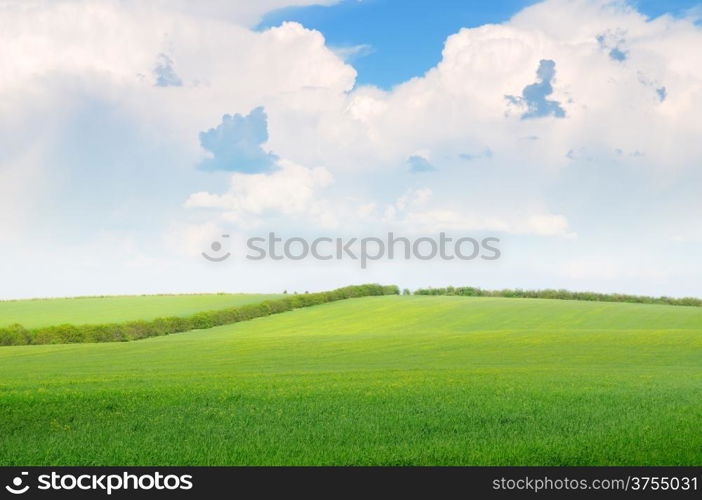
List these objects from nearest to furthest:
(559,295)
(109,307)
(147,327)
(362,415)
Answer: (362,415) → (147,327) → (109,307) → (559,295)

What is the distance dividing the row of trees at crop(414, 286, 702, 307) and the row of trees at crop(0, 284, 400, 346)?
2130 centimetres

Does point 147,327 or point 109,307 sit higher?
point 109,307

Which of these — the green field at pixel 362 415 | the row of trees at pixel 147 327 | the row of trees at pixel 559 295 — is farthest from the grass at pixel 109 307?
the green field at pixel 362 415

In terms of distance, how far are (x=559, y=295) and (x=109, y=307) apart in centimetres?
5618

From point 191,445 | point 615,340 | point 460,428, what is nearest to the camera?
point 191,445

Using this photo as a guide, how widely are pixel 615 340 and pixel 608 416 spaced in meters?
36.4

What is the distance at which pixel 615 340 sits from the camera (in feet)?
172

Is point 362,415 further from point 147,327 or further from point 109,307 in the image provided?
point 109,307

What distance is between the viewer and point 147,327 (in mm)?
69125

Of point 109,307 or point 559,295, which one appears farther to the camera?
point 559,295

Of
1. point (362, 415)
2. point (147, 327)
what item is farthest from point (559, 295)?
point (362, 415)
